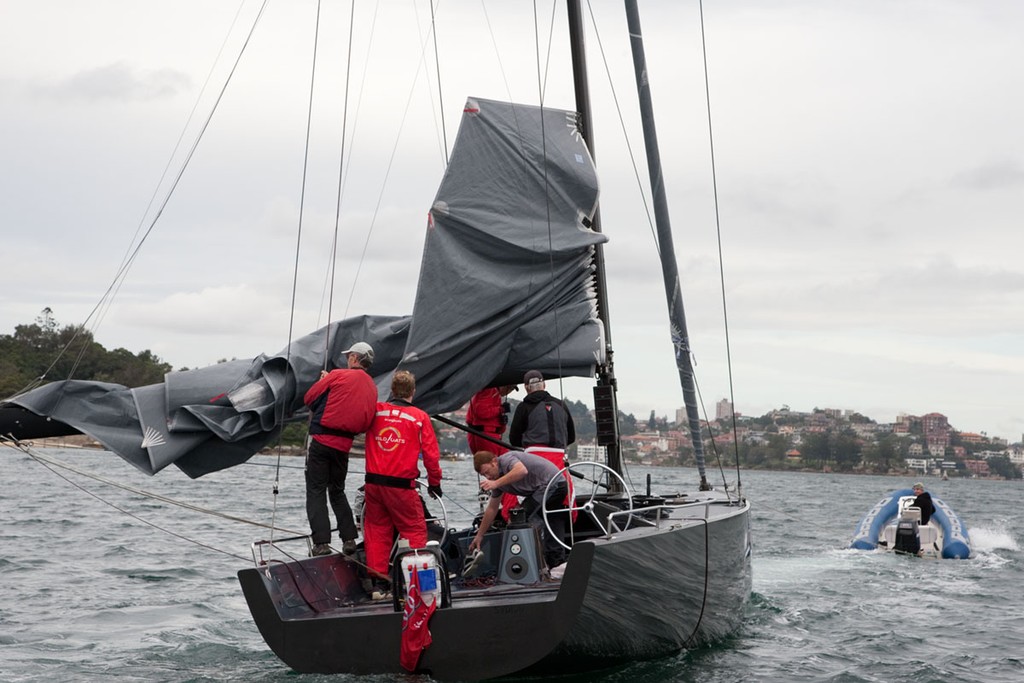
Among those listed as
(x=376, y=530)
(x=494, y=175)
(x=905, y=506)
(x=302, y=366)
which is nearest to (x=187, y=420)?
(x=302, y=366)

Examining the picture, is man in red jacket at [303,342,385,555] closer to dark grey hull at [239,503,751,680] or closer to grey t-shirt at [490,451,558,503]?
dark grey hull at [239,503,751,680]

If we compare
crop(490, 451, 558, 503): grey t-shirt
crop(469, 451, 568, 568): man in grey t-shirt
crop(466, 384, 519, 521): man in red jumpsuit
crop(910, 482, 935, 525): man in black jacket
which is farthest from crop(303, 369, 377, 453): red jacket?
crop(910, 482, 935, 525): man in black jacket

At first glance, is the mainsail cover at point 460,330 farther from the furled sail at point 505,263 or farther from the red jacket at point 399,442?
the red jacket at point 399,442

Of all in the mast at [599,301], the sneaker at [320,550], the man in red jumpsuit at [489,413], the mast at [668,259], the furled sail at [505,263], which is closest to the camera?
the sneaker at [320,550]

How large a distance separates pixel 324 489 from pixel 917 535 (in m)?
12.9

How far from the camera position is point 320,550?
7.28m

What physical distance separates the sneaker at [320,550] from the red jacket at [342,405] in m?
0.68

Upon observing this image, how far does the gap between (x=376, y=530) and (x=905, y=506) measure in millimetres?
13673

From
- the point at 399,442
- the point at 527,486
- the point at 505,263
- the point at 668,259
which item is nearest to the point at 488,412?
the point at 505,263

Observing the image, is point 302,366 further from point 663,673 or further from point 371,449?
point 663,673

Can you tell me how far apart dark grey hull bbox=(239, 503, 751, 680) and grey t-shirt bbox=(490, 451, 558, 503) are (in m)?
0.57

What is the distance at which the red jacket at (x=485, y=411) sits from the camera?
9227mm

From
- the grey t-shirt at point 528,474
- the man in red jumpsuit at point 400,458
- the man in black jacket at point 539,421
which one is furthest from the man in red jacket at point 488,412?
the man in red jumpsuit at point 400,458

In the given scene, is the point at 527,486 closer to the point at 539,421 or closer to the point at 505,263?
the point at 539,421
